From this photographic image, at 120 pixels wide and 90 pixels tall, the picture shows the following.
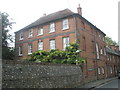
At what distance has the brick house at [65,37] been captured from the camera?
19.0m

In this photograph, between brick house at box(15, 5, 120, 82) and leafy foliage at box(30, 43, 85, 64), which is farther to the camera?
brick house at box(15, 5, 120, 82)

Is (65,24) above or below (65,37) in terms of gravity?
above

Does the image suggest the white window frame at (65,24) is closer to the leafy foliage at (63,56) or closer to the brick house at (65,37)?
the brick house at (65,37)

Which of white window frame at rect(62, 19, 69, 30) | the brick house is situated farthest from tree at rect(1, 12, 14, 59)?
white window frame at rect(62, 19, 69, 30)

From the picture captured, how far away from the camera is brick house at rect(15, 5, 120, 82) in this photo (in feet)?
62.3

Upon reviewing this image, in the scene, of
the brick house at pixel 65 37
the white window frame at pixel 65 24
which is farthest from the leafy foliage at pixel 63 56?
the white window frame at pixel 65 24

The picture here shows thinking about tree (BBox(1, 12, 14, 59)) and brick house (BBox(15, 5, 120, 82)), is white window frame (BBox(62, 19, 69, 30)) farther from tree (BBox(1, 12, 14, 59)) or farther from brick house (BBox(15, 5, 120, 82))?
tree (BBox(1, 12, 14, 59))

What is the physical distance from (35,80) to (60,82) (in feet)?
10.2

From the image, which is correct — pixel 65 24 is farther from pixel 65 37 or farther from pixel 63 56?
pixel 63 56

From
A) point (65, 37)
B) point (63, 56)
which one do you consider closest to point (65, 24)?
point (65, 37)

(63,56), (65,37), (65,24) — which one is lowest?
(63,56)

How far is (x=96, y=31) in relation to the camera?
2608 cm

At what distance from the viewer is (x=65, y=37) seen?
1936 centimetres

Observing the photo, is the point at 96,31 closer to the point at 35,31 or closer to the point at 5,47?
the point at 35,31
